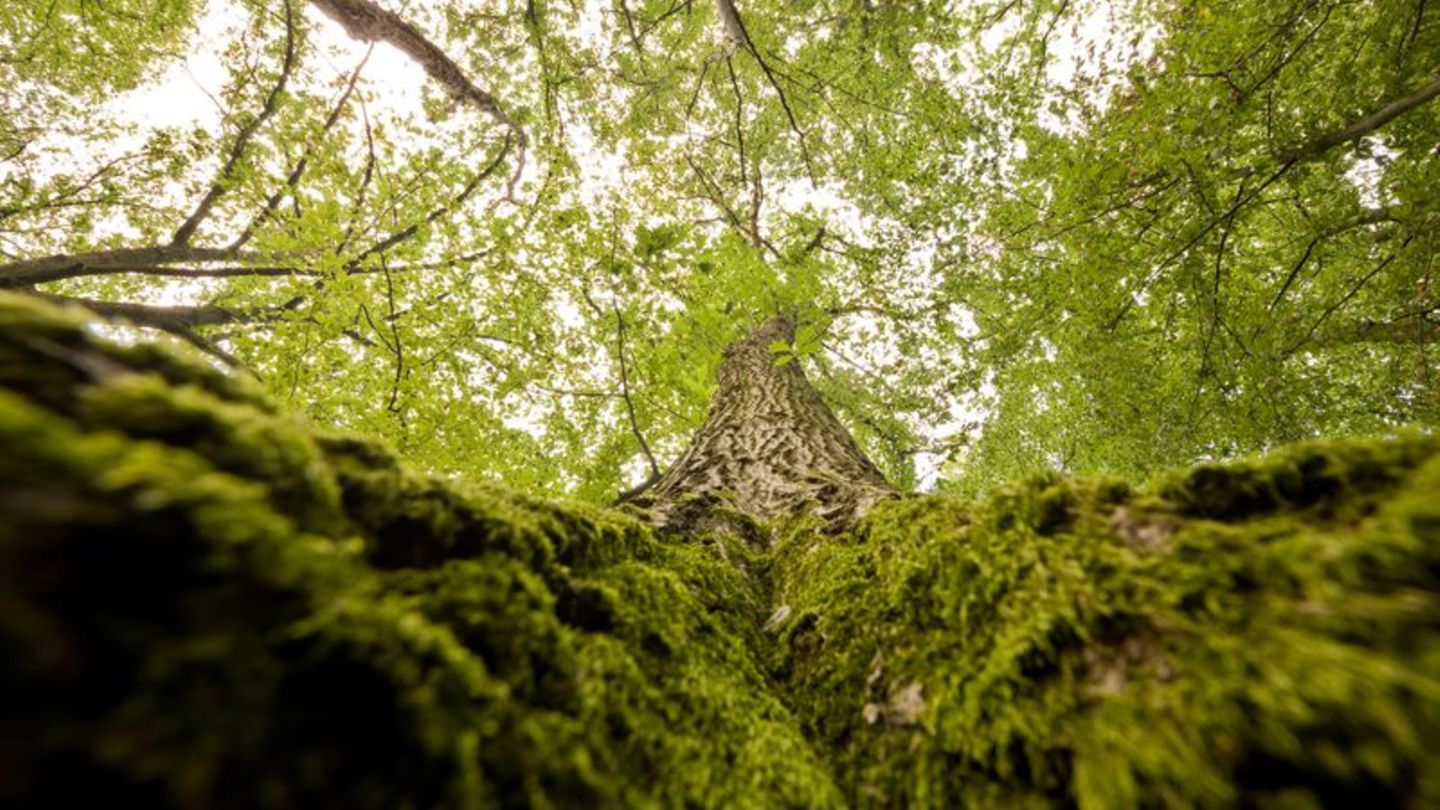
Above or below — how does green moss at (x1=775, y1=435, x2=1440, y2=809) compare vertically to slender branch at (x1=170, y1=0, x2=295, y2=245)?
below

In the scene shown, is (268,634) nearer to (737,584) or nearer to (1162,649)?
(1162,649)

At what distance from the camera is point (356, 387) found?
6.85 metres

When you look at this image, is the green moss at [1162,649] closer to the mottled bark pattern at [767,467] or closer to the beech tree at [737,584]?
the beech tree at [737,584]

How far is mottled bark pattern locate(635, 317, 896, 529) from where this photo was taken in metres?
2.56

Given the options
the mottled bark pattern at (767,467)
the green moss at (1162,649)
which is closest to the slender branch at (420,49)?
the mottled bark pattern at (767,467)

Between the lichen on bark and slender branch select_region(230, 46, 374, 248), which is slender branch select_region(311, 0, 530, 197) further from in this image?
the lichen on bark

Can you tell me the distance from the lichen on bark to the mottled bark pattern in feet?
3.37

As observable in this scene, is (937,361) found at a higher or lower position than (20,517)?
higher

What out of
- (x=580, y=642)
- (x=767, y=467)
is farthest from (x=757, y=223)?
(x=580, y=642)

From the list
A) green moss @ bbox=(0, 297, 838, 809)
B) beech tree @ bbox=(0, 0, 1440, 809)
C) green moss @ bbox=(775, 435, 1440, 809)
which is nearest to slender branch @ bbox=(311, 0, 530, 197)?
beech tree @ bbox=(0, 0, 1440, 809)

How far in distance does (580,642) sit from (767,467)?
7.51ft

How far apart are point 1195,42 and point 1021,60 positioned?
3.16 m

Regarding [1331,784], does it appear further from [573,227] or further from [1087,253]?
[573,227]

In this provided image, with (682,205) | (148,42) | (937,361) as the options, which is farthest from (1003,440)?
(148,42)
